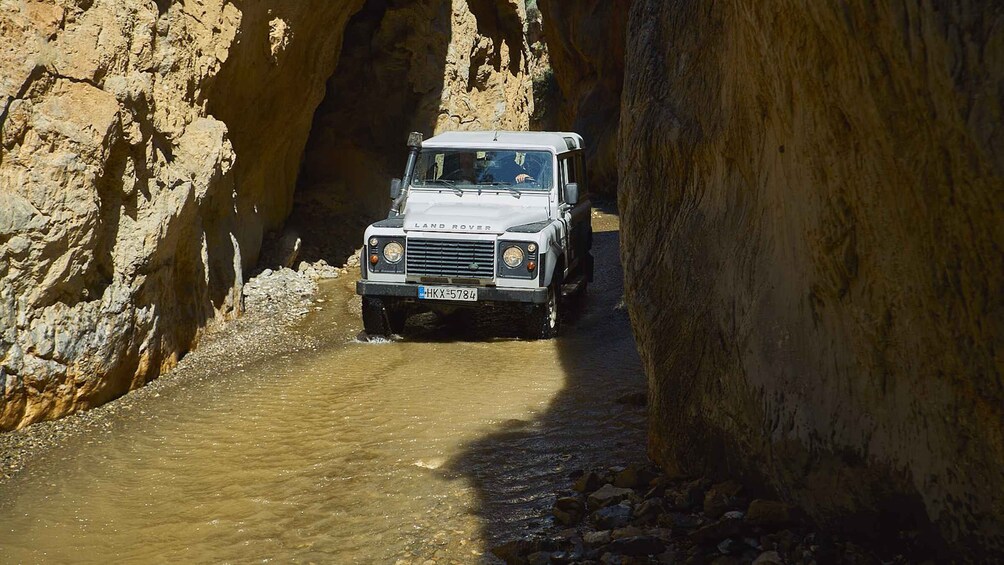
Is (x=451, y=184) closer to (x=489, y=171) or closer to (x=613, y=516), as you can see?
(x=489, y=171)

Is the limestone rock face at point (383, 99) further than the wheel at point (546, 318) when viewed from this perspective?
Yes

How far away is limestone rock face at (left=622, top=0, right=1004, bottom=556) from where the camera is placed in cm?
284

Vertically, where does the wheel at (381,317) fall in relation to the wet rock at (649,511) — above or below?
above

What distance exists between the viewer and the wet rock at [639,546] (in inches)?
164

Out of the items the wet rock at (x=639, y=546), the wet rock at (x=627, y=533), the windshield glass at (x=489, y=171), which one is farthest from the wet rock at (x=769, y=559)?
the windshield glass at (x=489, y=171)

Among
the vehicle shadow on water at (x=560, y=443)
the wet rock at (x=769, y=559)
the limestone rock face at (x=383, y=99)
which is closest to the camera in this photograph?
the wet rock at (x=769, y=559)

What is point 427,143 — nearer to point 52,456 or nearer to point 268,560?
point 52,456

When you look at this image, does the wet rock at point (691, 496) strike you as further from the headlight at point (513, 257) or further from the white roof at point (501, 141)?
the white roof at point (501, 141)

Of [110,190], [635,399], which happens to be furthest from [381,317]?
[635,399]

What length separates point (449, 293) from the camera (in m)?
9.15

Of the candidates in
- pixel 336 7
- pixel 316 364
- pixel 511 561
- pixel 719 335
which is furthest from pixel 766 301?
pixel 336 7

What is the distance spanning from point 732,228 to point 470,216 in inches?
195

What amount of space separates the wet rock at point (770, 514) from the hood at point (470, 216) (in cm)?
531

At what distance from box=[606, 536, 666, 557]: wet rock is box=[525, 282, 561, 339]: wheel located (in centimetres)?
507
